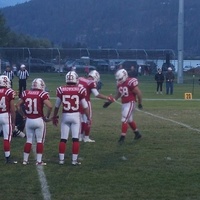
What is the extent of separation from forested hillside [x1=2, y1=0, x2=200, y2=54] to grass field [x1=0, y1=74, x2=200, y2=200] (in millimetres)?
113790

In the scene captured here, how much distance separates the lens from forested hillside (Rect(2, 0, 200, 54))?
5561 inches

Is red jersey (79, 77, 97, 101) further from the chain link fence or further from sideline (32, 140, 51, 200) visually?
the chain link fence

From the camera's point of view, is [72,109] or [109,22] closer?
[72,109]

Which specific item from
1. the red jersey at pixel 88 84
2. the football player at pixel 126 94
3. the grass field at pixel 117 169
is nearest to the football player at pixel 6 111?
the grass field at pixel 117 169

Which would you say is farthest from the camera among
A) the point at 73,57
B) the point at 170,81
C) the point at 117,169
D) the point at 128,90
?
the point at 73,57

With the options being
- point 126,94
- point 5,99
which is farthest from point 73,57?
point 5,99

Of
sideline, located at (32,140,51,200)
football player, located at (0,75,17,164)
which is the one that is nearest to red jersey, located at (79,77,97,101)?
football player, located at (0,75,17,164)

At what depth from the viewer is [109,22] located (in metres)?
157

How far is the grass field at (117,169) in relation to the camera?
39.3ft

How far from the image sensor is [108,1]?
556 ft

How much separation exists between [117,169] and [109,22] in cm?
14409

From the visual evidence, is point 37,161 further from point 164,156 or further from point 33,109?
point 164,156

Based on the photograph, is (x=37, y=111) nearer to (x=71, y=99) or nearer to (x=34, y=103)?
(x=34, y=103)

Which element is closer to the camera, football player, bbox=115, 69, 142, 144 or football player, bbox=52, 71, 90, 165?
football player, bbox=52, 71, 90, 165
